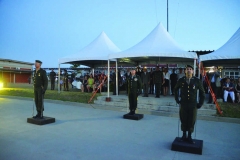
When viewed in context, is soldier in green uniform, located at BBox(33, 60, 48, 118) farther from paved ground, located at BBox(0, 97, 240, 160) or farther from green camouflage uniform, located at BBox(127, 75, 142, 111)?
green camouflage uniform, located at BBox(127, 75, 142, 111)

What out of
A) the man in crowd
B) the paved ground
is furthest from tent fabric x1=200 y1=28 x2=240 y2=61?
the paved ground

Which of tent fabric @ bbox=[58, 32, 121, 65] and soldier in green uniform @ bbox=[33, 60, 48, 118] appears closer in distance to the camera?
soldier in green uniform @ bbox=[33, 60, 48, 118]

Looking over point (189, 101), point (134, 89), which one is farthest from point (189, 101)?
point (134, 89)

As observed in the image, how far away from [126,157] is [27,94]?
548 inches

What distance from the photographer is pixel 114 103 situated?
1095 cm

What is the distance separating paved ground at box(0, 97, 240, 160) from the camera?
171 inches

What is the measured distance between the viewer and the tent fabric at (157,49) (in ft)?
33.2

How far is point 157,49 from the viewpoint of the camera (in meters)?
10.8

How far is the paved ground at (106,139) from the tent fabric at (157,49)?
3701 mm

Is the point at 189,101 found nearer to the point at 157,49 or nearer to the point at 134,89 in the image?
the point at 134,89

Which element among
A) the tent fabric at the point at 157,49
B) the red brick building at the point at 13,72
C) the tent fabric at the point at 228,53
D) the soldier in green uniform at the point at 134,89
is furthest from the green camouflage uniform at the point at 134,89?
the red brick building at the point at 13,72

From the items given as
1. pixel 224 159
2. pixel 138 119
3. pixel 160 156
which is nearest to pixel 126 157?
pixel 160 156

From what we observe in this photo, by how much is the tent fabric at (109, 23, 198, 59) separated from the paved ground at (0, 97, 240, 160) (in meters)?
3.70

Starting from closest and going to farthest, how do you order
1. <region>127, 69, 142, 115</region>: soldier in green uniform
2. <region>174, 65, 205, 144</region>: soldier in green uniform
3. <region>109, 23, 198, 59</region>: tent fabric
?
<region>174, 65, 205, 144</region>: soldier in green uniform → <region>127, 69, 142, 115</region>: soldier in green uniform → <region>109, 23, 198, 59</region>: tent fabric
